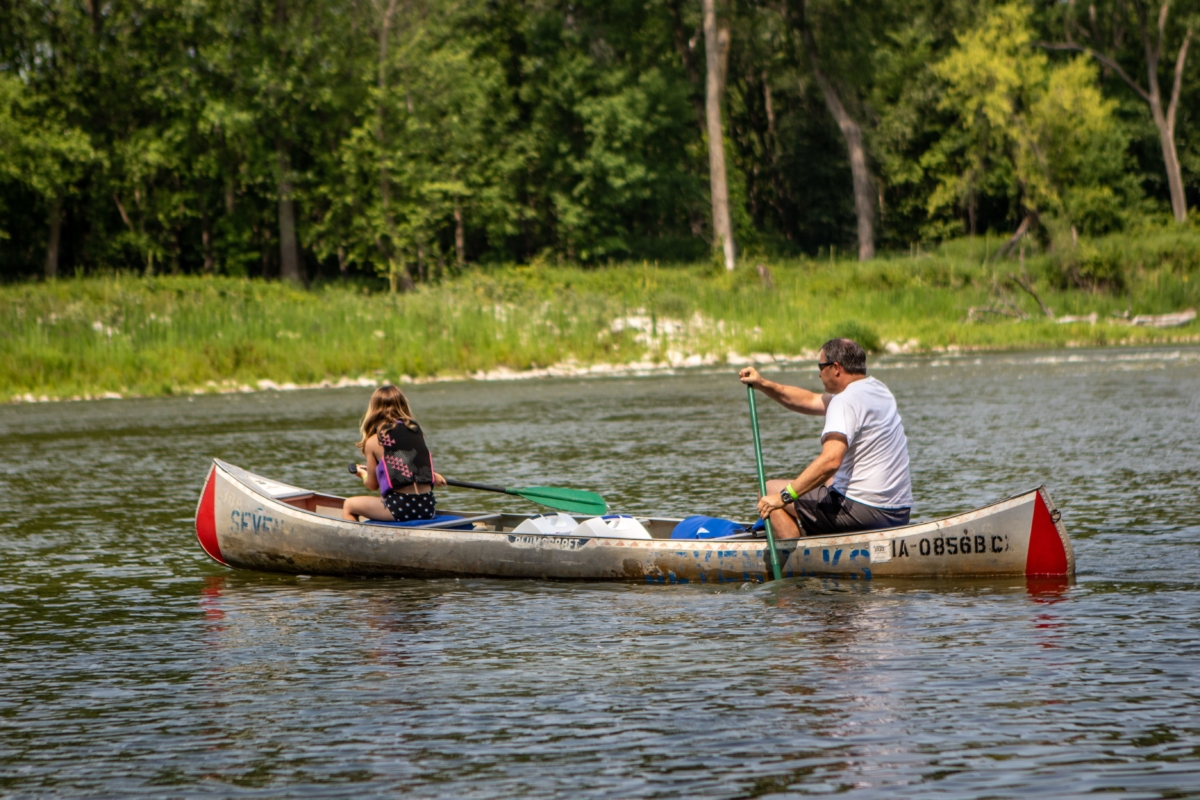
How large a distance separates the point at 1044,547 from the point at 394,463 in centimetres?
434

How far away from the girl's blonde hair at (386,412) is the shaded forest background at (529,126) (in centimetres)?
3125

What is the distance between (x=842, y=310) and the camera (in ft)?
115

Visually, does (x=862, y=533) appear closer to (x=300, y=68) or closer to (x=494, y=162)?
(x=300, y=68)

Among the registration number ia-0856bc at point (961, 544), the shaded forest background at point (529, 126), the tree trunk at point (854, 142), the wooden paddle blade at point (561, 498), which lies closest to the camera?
the registration number ia-0856bc at point (961, 544)

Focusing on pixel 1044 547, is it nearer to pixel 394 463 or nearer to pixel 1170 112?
pixel 394 463

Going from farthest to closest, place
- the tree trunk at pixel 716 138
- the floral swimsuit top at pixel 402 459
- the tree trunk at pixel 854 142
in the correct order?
the tree trunk at pixel 854 142, the tree trunk at pixel 716 138, the floral swimsuit top at pixel 402 459

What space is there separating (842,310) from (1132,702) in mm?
29230

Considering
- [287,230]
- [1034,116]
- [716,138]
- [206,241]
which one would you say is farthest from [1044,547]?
[206,241]

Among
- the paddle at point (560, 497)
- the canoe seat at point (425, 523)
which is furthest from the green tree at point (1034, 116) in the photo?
the canoe seat at point (425, 523)

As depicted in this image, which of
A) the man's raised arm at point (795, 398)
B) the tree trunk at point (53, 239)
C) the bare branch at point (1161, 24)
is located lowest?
the man's raised arm at point (795, 398)

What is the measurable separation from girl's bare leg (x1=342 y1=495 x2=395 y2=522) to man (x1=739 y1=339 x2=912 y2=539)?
114 inches

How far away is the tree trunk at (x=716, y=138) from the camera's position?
4459 centimetres

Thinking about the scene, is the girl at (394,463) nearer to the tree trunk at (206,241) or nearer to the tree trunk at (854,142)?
the tree trunk at (206,241)

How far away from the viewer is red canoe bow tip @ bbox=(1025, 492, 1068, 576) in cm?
877
